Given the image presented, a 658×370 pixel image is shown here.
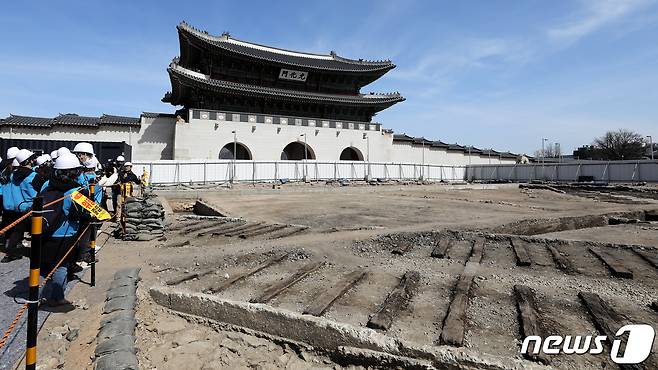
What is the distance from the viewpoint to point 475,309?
383 cm

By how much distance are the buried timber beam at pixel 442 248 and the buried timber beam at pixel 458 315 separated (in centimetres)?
106

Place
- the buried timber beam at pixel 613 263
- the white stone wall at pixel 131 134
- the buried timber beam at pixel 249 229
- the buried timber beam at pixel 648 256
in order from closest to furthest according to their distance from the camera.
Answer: the buried timber beam at pixel 613 263 → the buried timber beam at pixel 648 256 → the buried timber beam at pixel 249 229 → the white stone wall at pixel 131 134

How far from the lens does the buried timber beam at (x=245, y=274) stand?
15.2ft

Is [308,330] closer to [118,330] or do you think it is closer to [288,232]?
[118,330]

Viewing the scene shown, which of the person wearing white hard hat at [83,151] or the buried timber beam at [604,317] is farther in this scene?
the person wearing white hard hat at [83,151]

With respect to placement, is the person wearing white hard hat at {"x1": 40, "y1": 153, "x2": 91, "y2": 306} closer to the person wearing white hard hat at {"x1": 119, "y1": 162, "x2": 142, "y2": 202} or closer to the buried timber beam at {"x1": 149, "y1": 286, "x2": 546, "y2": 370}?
the buried timber beam at {"x1": 149, "y1": 286, "x2": 546, "y2": 370}

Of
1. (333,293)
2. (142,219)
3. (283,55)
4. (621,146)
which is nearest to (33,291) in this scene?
(333,293)

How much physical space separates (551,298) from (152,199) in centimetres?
826

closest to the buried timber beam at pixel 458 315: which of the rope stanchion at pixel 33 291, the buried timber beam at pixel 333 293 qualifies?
the buried timber beam at pixel 333 293

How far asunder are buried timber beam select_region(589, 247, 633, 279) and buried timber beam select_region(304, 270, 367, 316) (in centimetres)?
372

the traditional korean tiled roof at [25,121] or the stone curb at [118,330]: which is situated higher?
the traditional korean tiled roof at [25,121]

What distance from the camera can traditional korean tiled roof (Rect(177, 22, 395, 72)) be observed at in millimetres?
29625

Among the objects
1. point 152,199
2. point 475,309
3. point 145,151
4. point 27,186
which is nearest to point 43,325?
point 27,186

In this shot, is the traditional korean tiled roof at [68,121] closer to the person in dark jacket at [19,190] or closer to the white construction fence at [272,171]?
the white construction fence at [272,171]
